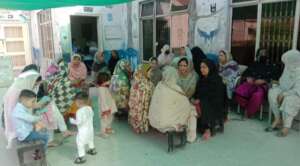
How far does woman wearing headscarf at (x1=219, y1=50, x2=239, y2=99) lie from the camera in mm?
4125

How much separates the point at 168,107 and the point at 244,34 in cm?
262

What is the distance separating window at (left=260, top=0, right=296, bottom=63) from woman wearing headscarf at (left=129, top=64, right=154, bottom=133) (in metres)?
2.16

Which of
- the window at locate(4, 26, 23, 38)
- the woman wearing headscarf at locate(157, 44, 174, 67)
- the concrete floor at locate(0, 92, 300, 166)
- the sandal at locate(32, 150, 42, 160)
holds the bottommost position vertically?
the concrete floor at locate(0, 92, 300, 166)

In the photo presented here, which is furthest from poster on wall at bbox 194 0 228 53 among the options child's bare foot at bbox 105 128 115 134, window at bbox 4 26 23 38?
window at bbox 4 26 23 38

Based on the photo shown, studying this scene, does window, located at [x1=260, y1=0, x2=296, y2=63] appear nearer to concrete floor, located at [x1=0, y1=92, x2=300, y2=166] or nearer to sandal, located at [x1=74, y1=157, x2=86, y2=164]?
concrete floor, located at [x1=0, y1=92, x2=300, y2=166]

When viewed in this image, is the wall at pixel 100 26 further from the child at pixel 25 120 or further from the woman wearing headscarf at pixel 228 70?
Answer: the child at pixel 25 120

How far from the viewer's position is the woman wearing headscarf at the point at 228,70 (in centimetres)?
412

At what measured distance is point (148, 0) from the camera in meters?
6.79

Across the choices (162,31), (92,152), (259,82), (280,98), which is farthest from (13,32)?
(280,98)

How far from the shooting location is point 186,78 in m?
3.46

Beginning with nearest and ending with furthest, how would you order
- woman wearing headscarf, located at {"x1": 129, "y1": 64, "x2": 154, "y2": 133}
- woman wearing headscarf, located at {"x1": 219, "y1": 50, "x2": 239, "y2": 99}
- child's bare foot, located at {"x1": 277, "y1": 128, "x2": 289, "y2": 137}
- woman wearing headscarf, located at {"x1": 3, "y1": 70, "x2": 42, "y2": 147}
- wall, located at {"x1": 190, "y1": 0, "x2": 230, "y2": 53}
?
woman wearing headscarf, located at {"x1": 3, "y1": 70, "x2": 42, "y2": 147}, woman wearing headscarf, located at {"x1": 129, "y1": 64, "x2": 154, "y2": 133}, child's bare foot, located at {"x1": 277, "y1": 128, "x2": 289, "y2": 137}, woman wearing headscarf, located at {"x1": 219, "y1": 50, "x2": 239, "y2": 99}, wall, located at {"x1": 190, "y1": 0, "x2": 230, "y2": 53}

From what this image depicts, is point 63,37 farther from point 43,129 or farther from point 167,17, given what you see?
point 43,129

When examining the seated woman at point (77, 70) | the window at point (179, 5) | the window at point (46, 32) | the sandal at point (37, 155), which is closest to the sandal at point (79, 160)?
the sandal at point (37, 155)

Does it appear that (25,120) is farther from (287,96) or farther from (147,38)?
(147,38)
